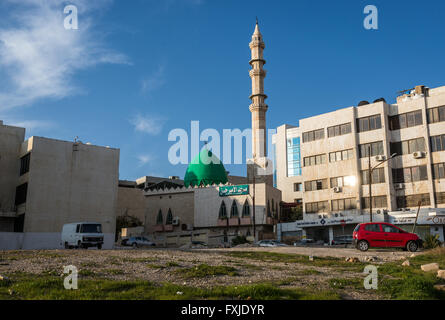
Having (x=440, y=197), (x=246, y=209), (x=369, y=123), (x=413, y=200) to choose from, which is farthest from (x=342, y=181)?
(x=246, y=209)

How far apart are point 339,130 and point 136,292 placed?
160 ft

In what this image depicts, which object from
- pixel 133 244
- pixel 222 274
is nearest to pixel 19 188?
pixel 133 244

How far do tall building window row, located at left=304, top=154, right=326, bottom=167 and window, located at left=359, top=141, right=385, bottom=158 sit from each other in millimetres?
4746

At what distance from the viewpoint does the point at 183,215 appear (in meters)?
66.7

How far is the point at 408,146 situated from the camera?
2024 inches

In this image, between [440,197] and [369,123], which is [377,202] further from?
[369,123]

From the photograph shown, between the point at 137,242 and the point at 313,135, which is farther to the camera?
the point at 313,135

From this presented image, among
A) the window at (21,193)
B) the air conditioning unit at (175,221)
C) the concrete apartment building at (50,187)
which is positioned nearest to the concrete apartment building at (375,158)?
the air conditioning unit at (175,221)

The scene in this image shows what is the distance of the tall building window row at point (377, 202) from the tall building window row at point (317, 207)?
15.0 ft

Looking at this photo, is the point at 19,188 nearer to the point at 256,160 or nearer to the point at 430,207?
the point at 256,160

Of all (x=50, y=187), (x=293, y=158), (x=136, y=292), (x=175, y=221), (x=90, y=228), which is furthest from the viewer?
(x=293, y=158)

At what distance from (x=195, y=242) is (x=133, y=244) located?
26.6ft

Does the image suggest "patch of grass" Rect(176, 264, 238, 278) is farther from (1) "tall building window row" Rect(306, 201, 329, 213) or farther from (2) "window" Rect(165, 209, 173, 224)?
(2) "window" Rect(165, 209, 173, 224)
